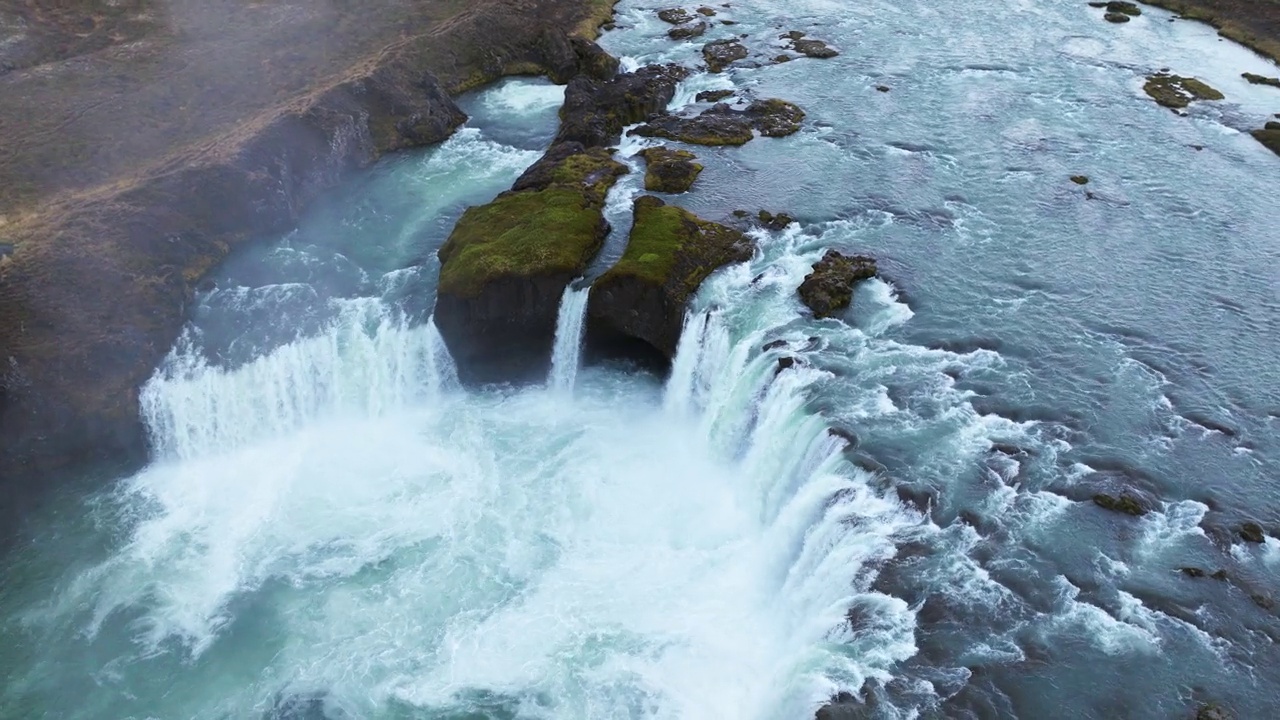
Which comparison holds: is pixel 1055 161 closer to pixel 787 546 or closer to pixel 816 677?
pixel 787 546

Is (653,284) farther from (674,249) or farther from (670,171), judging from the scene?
(670,171)

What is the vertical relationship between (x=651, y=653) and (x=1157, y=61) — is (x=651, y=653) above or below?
below

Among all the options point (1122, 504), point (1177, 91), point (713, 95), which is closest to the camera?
point (1122, 504)

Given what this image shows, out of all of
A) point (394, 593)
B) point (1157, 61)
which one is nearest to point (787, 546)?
point (394, 593)

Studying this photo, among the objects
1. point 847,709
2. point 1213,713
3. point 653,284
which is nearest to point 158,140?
point 653,284

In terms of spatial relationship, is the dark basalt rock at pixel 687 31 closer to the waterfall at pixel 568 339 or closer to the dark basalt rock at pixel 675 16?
the dark basalt rock at pixel 675 16

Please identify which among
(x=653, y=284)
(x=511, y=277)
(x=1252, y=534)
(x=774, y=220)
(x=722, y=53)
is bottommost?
(x=511, y=277)
